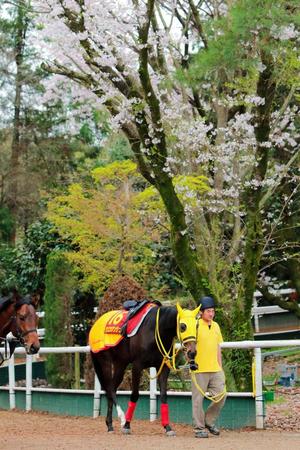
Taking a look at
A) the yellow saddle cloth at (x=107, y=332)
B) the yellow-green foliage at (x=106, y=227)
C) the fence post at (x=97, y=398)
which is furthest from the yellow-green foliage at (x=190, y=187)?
the yellow saddle cloth at (x=107, y=332)

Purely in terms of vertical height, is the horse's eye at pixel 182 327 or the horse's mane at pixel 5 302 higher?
the horse's mane at pixel 5 302

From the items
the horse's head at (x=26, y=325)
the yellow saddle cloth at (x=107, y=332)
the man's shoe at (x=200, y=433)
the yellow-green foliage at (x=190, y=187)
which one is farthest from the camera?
the yellow-green foliage at (x=190, y=187)

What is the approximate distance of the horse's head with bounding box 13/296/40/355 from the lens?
973 cm

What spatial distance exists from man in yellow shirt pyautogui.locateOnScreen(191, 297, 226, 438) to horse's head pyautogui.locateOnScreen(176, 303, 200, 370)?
244mm

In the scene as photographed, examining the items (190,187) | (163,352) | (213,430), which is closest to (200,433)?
(213,430)

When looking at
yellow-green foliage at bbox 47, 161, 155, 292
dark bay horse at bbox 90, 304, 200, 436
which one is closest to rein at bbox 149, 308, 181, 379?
dark bay horse at bbox 90, 304, 200, 436

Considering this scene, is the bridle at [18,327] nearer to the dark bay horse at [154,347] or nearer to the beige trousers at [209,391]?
the dark bay horse at [154,347]

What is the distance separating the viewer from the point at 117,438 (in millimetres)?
10359

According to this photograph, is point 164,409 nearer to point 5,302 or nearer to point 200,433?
point 200,433

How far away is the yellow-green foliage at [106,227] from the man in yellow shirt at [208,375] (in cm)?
744

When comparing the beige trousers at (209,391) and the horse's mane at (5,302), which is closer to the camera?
the horse's mane at (5,302)

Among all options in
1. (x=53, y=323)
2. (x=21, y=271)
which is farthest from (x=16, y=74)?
(x=53, y=323)

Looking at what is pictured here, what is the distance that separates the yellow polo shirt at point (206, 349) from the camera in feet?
34.4

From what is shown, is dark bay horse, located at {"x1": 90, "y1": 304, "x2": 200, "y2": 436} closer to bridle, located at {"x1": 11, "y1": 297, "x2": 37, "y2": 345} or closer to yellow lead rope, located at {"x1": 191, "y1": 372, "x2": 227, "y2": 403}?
yellow lead rope, located at {"x1": 191, "y1": 372, "x2": 227, "y2": 403}
